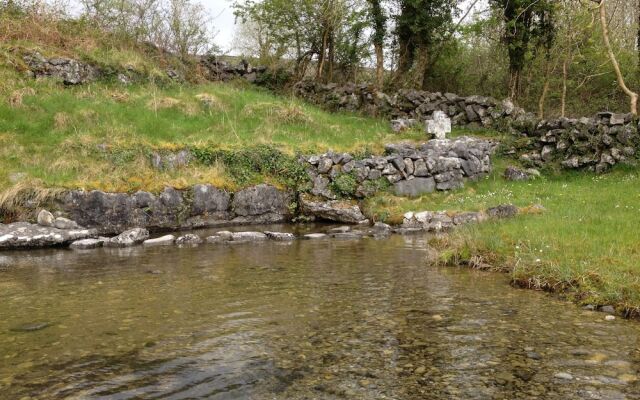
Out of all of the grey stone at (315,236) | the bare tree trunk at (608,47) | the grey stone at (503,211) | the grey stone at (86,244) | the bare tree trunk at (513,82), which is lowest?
the grey stone at (86,244)

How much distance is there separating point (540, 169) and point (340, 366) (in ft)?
56.6

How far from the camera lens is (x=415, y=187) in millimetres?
18078

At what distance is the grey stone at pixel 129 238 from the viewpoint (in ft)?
43.6

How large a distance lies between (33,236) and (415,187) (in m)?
11.8

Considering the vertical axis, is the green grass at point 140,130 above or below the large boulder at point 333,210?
above

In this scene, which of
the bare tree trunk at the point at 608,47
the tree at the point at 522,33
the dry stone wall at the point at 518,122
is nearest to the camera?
the bare tree trunk at the point at 608,47

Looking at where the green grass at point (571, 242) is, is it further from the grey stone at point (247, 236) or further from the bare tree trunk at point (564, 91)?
the bare tree trunk at point (564, 91)

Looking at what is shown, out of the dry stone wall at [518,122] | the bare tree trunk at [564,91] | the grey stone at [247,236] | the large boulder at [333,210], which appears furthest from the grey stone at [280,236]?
the bare tree trunk at [564,91]

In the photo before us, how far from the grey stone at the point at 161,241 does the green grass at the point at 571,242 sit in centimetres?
659

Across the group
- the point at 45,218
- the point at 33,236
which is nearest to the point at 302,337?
the point at 33,236

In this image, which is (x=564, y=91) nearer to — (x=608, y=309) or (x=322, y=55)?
(x=322, y=55)

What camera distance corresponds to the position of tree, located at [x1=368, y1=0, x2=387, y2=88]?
25.9 m

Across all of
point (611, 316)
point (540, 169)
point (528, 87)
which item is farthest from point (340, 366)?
point (528, 87)

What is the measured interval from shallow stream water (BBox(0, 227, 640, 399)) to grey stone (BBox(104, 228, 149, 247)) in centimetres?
310
